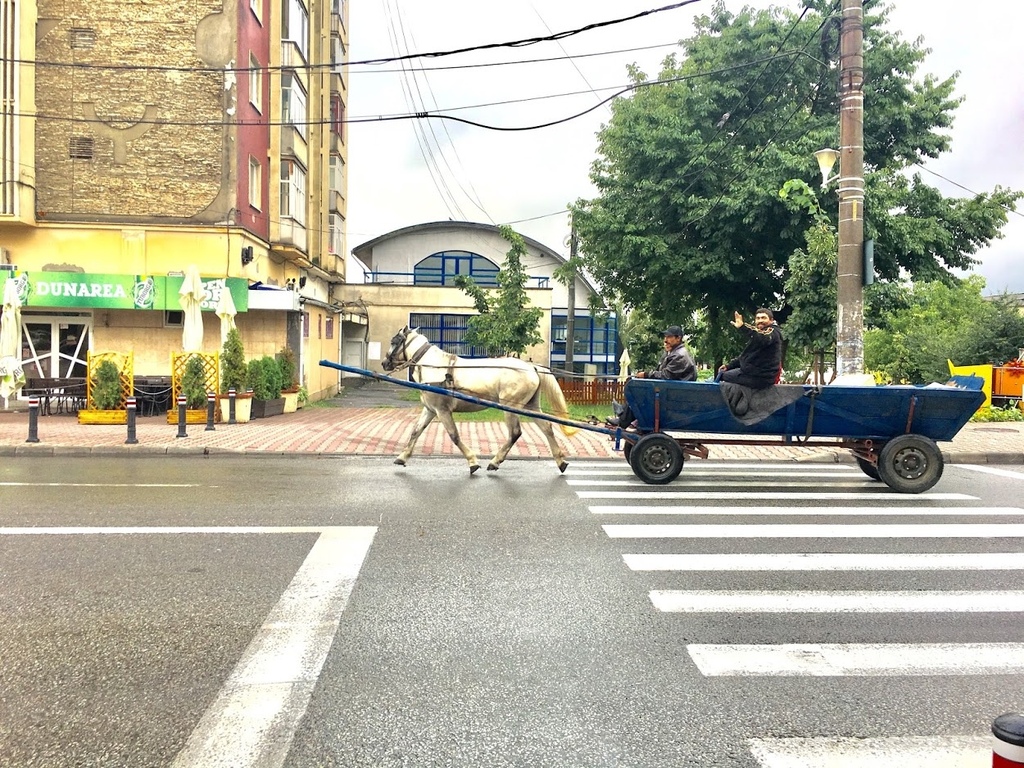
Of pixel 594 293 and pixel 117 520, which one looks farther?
pixel 594 293

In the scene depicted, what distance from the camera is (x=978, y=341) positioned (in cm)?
3014

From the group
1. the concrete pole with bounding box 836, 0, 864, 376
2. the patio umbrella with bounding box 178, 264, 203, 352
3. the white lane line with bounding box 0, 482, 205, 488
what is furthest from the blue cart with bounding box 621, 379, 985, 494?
the patio umbrella with bounding box 178, 264, 203, 352

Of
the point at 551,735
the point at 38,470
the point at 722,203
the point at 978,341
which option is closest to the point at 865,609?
the point at 551,735

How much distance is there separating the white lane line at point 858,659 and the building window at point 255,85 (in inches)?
795

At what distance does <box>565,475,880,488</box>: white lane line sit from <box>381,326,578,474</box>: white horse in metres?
0.83

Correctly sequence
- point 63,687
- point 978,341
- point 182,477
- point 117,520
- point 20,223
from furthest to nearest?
point 978,341, point 20,223, point 182,477, point 117,520, point 63,687

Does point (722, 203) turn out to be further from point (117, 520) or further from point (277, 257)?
point (117, 520)

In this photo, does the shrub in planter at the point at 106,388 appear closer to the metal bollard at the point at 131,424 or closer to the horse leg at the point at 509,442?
the metal bollard at the point at 131,424

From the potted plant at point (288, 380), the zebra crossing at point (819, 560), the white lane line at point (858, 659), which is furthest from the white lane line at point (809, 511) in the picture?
the potted plant at point (288, 380)

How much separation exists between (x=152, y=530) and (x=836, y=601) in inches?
226

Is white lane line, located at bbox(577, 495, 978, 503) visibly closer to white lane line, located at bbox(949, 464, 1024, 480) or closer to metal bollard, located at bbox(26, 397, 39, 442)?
white lane line, located at bbox(949, 464, 1024, 480)

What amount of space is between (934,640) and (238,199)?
61.3 feet

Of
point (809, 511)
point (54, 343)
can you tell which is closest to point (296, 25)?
point (54, 343)

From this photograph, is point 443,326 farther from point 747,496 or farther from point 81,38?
point 747,496
